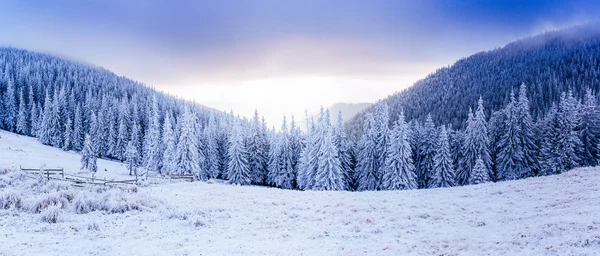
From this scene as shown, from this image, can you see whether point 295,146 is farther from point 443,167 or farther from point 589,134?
point 589,134

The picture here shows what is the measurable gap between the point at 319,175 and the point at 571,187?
3385 centimetres

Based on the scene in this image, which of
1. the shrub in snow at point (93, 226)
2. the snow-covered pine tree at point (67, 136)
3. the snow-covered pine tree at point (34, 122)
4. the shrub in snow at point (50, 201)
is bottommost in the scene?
the shrub in snow at point (93, 226)

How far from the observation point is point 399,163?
52625 mm

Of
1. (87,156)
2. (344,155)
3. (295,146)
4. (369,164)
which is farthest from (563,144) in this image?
(87,156)

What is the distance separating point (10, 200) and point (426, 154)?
53.8 metres

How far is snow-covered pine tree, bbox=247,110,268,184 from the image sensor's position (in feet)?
240

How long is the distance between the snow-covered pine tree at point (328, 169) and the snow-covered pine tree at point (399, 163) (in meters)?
6.95

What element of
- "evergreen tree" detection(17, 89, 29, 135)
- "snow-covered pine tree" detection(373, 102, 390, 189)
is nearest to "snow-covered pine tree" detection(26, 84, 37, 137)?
"evergreen tree" detection(17, 89, 29, 135)

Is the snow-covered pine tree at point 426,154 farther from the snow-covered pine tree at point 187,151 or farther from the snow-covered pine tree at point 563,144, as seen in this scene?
the snow-covered pine tree at point 187,151

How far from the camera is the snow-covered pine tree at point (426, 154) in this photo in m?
59.3

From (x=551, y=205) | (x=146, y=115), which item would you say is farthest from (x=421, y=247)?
(x=146, y=115)

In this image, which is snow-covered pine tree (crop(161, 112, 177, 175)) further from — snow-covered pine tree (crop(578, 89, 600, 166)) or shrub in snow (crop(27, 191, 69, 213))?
snow-covered pine tree (crop(578, 89, 600, 166))

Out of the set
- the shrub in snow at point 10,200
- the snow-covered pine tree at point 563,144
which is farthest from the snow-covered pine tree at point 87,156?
the snow-covered pine tree at point 563,144

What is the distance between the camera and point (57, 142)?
92.9 metres
